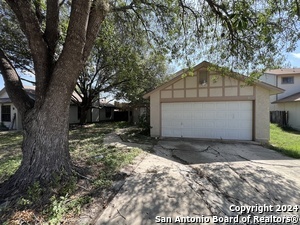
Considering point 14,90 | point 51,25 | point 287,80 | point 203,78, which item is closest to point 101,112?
point 203,78

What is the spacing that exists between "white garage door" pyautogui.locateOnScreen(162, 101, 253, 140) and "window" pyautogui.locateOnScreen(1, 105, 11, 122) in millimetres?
14316

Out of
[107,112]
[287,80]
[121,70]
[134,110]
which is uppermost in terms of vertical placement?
[287,80]

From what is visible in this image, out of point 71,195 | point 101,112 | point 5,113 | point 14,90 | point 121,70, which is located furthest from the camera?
point 101,112

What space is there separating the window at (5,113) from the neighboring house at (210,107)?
44.2 feet

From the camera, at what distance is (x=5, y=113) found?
54.4 ft

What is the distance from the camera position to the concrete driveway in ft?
9.71

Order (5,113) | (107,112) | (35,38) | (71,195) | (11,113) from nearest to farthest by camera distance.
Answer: (71,195) < (35,38) < (11,113) < (5,113) < (107,112)

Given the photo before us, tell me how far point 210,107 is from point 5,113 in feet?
57.0

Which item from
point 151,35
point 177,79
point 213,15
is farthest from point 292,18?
point 177,79

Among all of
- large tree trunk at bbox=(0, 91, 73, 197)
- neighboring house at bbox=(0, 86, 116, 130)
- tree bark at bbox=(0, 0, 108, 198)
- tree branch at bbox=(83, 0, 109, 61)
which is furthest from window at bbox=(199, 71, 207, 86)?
neighboring house at bbox=(0, 86, 116, 130)

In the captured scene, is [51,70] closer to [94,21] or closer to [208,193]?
[94,21]

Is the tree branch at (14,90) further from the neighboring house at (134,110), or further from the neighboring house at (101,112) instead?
the neighboring house at (101,112)

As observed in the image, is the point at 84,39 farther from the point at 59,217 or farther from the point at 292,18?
the point at 292,18

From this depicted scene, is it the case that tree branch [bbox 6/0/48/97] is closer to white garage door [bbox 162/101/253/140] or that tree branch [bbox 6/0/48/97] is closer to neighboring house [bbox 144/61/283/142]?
neighboring house [bbox 144/61/283/142]
